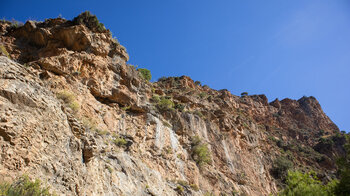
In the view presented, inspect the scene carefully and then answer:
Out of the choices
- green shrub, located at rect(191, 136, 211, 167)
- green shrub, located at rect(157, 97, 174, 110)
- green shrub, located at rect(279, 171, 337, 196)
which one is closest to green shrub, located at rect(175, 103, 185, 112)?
green shrub, located at rect(157, 97, 174, 110)

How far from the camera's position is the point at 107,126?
49.2 feet

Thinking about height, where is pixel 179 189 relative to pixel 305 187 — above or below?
above

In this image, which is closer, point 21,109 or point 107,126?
point 21,109

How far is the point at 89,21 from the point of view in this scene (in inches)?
780

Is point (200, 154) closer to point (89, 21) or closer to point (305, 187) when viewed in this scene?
point (305, 187)

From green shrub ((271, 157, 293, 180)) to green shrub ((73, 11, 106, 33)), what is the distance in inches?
1070

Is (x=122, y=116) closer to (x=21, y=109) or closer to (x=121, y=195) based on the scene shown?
(x=121, y=195)

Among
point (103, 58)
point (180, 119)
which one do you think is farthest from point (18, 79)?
point (180, 119)

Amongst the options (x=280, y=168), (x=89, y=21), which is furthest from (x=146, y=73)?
(x=280, y=168)

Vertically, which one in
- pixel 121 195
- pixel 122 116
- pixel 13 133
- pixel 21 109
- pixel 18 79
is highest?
pixel 122 116

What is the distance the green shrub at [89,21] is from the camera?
19.2 m

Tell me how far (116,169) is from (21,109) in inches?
224

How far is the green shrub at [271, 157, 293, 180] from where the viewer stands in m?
29.1

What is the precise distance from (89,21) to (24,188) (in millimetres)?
17322
